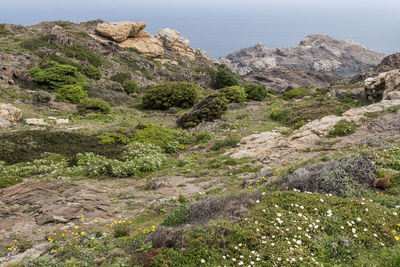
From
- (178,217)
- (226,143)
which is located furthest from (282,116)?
(178,217)

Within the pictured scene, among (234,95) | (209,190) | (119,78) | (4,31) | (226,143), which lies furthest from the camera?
(4,31)

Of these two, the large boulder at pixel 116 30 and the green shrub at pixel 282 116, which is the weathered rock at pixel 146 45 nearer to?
the large boulder at pixel 116 30

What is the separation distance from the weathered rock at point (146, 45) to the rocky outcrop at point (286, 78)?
3628 centimetres

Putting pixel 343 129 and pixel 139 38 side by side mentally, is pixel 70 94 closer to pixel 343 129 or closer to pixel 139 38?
pixel 343 129

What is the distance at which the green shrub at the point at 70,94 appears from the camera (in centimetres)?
2869

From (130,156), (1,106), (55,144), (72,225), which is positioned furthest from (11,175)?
(1,106)

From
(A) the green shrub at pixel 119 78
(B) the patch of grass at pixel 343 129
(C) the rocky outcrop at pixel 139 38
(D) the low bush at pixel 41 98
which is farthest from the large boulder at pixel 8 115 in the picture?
(C) the rocky outcrop at pixel 139 38

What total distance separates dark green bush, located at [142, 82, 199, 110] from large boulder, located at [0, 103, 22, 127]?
13.1 meters

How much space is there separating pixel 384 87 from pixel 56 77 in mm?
32613

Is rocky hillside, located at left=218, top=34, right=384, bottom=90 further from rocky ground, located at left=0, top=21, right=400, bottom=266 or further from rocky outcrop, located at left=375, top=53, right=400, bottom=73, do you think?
rocky ground, located at left=0, top=21, right=400, bottom=266

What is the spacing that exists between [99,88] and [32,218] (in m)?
29.8

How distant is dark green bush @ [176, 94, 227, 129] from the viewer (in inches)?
806

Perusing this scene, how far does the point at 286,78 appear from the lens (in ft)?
315

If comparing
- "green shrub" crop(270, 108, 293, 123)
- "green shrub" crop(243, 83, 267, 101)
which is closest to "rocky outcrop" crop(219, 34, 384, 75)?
"green shrub" crop(243, 83, 267, 101)
